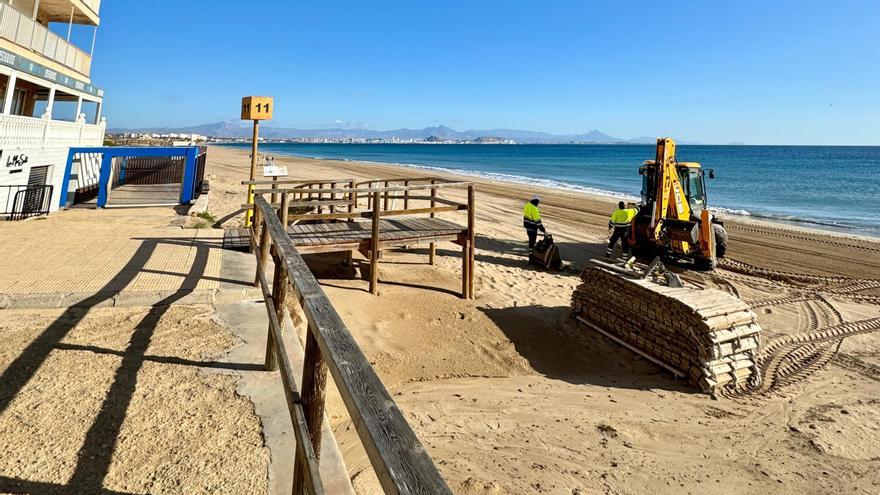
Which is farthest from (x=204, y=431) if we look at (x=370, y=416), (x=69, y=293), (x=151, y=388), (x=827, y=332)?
(x=827, y=332)

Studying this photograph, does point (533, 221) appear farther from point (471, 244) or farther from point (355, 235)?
point (355, 235)

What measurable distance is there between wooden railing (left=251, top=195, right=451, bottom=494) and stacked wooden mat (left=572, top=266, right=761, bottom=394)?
4817 mm

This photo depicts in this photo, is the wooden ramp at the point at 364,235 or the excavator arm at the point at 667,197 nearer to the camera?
the wooden ramp at the point at 364,235

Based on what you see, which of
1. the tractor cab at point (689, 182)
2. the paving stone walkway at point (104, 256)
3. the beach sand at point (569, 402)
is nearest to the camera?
the beach sand at point (569, 402)

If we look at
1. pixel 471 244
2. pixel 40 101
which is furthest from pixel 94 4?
pixel 471 244

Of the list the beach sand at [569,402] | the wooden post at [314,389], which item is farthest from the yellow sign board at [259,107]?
the wooden post at [314,389]

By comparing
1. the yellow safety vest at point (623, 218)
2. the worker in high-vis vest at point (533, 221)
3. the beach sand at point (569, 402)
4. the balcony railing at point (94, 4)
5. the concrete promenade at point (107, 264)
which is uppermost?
the balcony railing at point (94, 4)

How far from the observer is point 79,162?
13.7 m

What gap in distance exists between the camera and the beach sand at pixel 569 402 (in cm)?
369

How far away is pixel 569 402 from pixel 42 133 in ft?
43.8

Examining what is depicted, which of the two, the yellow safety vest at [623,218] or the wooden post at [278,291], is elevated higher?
the yellow safety vest at [623,218]

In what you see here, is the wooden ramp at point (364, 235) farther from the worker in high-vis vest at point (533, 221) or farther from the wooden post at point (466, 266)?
the worker in high-vis vest at point (533, 221)

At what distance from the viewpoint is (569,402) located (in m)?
4.83

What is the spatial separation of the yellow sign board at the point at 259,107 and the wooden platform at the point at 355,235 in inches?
88.0
